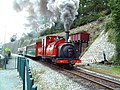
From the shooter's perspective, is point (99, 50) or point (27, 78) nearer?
point (27, 78)

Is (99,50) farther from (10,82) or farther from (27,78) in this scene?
(27,78)

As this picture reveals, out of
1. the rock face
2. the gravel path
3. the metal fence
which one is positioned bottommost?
the gravel path

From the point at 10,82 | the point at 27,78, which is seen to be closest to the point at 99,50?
the point at 10,82

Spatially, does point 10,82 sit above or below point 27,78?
below

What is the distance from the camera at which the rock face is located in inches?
1064

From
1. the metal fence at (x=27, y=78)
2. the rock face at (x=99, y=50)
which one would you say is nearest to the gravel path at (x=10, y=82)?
the metal fence at (x=27, y=78)

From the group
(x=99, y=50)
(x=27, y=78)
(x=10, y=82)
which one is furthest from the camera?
(x=99, y=50)

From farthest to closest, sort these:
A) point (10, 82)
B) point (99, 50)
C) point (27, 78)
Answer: point (99, 50) → point (10, 82) → point (27, 78)

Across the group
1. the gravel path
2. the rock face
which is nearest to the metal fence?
the gravel path

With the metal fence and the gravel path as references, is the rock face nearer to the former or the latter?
the gravel path

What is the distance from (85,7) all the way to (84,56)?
773 inches

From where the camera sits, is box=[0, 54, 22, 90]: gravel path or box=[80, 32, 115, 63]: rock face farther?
box=[80, 32, 115, 63]: rock face

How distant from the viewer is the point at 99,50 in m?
28.9

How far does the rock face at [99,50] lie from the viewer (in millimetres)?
27031
